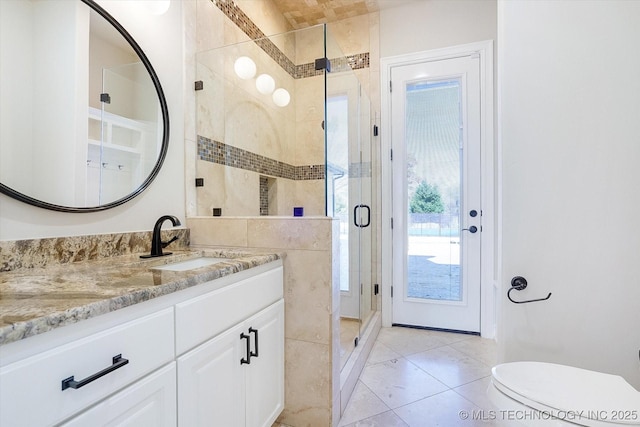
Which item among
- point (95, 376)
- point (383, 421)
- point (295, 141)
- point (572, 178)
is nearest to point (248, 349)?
point (95, 376)

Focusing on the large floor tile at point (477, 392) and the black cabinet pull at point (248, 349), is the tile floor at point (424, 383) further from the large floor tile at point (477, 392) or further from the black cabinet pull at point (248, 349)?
the black cabinet pull at point (248, 349)

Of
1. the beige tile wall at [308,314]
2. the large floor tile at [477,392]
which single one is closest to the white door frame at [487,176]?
the large floor tile at [477,392]

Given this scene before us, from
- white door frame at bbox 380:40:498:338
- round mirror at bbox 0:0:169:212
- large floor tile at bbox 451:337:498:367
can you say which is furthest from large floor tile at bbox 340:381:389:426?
round mirror at bbox 0:0:169:212

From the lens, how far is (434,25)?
2771 millimetres

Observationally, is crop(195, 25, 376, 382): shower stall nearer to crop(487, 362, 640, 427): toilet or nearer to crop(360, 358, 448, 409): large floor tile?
crop(360, 358, 448, 409): large floor tile

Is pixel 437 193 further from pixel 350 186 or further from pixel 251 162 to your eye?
pixel 251 162

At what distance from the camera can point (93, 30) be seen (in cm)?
129

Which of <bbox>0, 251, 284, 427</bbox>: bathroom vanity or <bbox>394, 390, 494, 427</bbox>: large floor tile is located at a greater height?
<bbox>0, 251, 284, 427</bbox>: bathroom vanity

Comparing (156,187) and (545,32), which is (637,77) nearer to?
(545,32)

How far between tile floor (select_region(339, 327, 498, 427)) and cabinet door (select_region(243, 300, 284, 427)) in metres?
0.42

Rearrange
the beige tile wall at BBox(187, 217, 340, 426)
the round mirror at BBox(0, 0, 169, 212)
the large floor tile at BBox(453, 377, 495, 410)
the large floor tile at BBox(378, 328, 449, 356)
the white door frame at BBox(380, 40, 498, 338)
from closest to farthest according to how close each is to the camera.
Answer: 1. the round mirror at BBox(0, 0, 169, 212)
2. the beige tile wall at BBox(187, 217, 340, 426)
3. the large floor tile at BBox(453, 377, 495, 410)
4. the large floor tile at BBox(378, 328, 449, 356)
5. the white door frame at BBox(380, 40, 498, 338)

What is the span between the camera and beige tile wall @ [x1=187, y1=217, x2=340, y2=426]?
1.46 meters

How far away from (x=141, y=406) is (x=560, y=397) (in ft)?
4.12

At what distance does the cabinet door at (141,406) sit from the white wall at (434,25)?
3.02m
